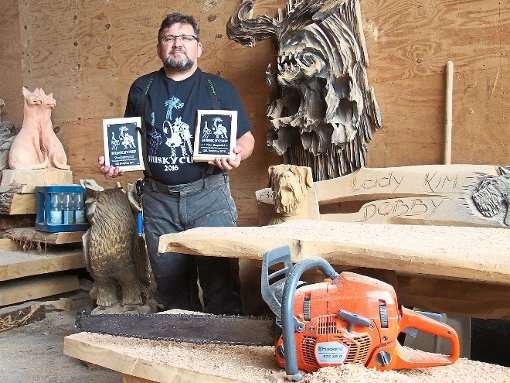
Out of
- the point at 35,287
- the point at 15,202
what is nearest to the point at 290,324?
the point at 35,287

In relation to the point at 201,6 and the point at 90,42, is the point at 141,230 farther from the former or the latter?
the point at 90,42

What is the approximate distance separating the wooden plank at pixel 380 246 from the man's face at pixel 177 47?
3.20 feet

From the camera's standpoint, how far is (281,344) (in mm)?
1400

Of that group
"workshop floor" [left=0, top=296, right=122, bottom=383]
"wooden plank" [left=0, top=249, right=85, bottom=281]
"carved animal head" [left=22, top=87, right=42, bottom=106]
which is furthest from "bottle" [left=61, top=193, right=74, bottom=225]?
"carved animal head" [left=22, top=87, right=42, bottom=106]

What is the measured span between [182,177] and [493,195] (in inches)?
57.6

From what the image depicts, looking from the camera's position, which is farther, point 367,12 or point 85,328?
point 367,12

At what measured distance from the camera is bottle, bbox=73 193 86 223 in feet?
13.1

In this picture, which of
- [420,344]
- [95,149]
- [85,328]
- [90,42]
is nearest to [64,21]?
[90,42]

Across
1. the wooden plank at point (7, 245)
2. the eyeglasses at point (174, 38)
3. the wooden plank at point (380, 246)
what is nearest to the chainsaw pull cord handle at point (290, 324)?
the wooden plank at point (380, 246)

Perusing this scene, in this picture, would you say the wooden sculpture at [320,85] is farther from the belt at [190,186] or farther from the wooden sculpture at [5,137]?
the wooden sculpture at [5,137]

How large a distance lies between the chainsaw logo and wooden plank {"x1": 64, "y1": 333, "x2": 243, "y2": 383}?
0.70ft

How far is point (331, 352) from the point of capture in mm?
1297

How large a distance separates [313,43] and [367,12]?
47cm

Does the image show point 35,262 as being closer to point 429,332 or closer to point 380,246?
point 380,246
